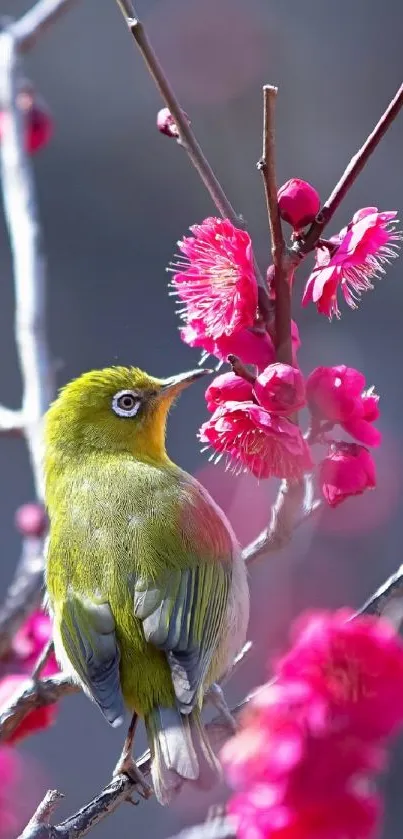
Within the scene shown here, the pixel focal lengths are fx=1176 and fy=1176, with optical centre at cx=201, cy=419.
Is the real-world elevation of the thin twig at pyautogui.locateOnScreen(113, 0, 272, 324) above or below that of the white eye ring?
above

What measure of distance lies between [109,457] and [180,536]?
42 centimetres

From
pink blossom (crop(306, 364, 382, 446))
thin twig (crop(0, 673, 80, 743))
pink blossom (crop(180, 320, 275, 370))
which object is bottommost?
thin twig (crop(0, 673, 80, 743))

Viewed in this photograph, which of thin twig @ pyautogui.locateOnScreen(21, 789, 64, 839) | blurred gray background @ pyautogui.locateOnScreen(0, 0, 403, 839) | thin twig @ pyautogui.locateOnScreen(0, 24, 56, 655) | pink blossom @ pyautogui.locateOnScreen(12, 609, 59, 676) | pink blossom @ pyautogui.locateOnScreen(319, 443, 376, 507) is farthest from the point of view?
blurred gray background @ pyautogui.locateOnScreen(0, 0, 403, 839)

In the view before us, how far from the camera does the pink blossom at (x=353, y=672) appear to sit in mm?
1568


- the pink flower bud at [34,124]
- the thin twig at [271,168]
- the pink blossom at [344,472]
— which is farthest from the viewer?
the pink flower bud at [34,124]

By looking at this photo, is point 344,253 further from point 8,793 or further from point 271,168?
point 8,793

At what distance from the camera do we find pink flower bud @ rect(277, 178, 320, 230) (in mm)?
1948

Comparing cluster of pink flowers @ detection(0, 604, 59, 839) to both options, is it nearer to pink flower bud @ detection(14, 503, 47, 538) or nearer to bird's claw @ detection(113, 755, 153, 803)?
pink flower bud @ detection(14, 503, 47, 538)

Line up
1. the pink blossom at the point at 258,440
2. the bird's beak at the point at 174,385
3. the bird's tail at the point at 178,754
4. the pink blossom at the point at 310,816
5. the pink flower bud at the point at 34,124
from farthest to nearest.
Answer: the pink flower bud at the point at 34,124 → the bird's beak at the point at 174,385 → the bird's tail at the point at 178,754 → the pink blossom at the point at 258,440 → the pink blossom at the point at 310,816

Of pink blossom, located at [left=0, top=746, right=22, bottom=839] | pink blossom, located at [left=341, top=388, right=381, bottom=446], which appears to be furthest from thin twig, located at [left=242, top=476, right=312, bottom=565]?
pink blossom, located at [left=0, top=746, right=22, bottom=839]

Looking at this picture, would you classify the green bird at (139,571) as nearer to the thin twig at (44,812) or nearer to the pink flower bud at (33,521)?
the pink flower bud at (33,521)

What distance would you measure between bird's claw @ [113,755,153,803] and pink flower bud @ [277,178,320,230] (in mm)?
1140

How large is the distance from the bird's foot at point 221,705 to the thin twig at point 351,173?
0.96 m

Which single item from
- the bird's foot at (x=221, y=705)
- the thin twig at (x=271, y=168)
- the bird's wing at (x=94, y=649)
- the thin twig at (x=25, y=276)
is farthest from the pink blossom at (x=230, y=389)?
the thin twig at (x=25, y=276)
